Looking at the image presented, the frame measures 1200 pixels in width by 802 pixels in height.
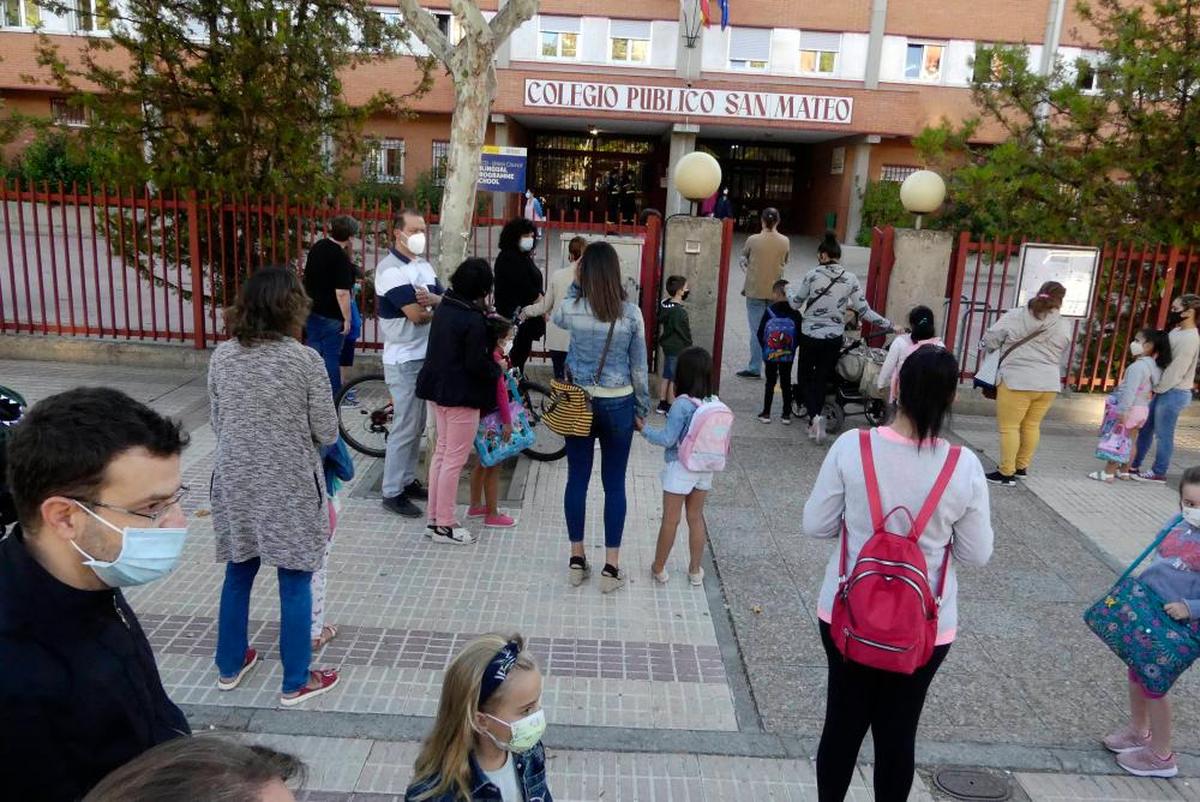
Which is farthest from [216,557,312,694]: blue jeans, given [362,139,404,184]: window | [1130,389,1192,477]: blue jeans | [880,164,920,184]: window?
[880,164,920,184]: window

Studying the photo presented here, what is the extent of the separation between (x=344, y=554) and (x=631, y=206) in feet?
88.6

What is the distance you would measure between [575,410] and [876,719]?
90.8 inches

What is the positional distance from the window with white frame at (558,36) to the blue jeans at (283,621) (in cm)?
2501

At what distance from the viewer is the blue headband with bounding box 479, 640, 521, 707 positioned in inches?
89.7

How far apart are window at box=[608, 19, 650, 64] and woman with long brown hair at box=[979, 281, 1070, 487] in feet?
71.8

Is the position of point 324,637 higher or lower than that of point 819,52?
lower

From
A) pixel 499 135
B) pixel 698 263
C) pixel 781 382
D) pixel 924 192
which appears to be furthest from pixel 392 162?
pixel 781 382

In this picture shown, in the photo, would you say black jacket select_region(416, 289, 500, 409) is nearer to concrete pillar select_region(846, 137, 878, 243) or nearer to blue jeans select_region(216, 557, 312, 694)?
blue jeans select_region(216, 557, 312, 694)

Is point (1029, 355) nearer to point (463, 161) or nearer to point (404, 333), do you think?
point (463, 161)

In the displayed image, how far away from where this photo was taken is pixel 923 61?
2684 cm

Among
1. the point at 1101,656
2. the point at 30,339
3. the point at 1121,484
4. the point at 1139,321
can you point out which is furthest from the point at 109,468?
the point at 1139,321

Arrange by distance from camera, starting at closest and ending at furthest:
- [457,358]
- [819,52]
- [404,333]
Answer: [457,358], [404,333], [819,52]

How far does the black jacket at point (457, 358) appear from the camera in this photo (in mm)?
4941

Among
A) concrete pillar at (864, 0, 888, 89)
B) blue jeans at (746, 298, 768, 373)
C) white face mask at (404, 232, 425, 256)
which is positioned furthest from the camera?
concrete pillar at (864, 0, 888, 89)
